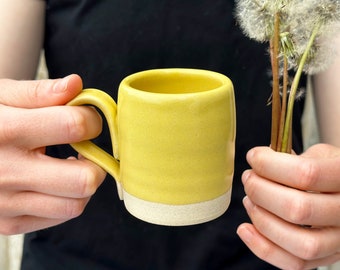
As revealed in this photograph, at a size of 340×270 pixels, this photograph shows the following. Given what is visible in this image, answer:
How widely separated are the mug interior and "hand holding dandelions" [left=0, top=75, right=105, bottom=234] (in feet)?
0.19

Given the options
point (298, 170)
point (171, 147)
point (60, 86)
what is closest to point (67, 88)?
point (60, 86)

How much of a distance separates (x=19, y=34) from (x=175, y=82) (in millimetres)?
262


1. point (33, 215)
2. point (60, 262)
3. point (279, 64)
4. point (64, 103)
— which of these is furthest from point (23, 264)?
point (279, 64)

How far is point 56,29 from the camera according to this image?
2.25 ft

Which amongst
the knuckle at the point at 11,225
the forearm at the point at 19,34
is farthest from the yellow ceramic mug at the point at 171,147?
the forearm at the point at 19,34

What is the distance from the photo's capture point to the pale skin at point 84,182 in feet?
1.52

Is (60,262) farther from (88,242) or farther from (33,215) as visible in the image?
(33,215)

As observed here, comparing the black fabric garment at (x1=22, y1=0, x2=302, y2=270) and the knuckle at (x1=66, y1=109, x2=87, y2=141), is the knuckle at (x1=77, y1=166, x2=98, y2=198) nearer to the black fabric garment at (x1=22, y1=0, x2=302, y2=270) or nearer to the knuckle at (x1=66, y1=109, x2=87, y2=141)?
the knuckle at (x1=66, y1=109, x2=87, y2=141)

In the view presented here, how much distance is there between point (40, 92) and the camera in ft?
1.57

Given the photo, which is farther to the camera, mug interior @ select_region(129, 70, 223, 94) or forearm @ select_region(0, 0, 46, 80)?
forearm @ select_region(0, 0, 46, 80)

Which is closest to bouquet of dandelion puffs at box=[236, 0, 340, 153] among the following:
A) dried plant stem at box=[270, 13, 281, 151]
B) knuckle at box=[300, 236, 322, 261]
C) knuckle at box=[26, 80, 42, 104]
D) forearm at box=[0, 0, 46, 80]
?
dried plant stem at box=[270, 13, 281, 151]

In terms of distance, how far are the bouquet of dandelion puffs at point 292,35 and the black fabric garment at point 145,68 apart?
0.71 feet

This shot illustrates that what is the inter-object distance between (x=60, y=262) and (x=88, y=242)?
1.9 inches

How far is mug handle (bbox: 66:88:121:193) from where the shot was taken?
18.1 inches
